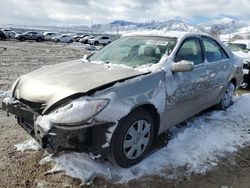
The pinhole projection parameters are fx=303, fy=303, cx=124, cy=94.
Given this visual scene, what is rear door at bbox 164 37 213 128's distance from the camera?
13.6 feet

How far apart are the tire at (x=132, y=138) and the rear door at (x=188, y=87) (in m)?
0.42

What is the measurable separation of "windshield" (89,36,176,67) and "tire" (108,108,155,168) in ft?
2.95

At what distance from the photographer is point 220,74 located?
554 centimetres

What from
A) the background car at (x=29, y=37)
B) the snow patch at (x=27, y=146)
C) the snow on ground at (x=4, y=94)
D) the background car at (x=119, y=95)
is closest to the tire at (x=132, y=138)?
the background car at (x=119, y=95)

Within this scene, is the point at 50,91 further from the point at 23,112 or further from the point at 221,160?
the point at 221,160

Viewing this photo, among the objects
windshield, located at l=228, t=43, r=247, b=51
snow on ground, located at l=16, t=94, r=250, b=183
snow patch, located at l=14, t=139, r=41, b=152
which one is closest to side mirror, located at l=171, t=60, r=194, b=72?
snow on ground, located at l=16, t=94, r=250, b=183

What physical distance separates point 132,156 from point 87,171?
0.57m

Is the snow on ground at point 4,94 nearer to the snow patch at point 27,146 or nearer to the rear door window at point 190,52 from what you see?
the snow patch at point 27,146

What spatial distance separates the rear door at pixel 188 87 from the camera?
4.14 metres

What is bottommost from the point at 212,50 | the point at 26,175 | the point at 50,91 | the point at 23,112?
the point at 26,175

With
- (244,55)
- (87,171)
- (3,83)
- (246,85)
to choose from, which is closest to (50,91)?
(87,171)

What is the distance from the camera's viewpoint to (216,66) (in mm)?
5359

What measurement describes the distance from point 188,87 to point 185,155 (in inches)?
39.3

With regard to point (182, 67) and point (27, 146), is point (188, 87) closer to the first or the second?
point (182, 67)
